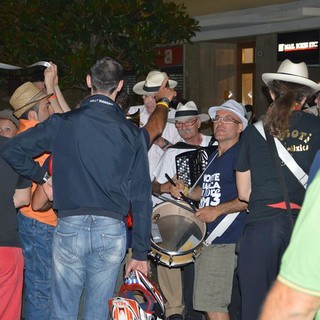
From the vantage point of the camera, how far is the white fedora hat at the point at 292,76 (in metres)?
5.05

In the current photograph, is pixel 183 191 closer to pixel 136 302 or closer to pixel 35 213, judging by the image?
pixel 35 213

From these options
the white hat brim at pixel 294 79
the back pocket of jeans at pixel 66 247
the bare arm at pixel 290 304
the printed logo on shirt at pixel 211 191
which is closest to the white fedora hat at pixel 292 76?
the white hat brim at pixel 294 79

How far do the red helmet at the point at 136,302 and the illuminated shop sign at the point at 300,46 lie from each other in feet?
43.4

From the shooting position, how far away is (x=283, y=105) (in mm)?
4855

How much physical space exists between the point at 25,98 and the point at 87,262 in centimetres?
166

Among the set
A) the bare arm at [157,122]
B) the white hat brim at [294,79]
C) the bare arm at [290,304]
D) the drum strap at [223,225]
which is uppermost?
the white hat brim at [294,79]

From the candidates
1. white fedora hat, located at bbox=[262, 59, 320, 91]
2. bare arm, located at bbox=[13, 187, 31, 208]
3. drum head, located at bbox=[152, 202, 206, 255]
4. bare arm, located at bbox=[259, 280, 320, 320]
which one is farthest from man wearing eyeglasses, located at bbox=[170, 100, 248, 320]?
bare arm, located at bbox=[259, 280, 320, 320]

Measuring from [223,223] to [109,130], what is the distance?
172cm

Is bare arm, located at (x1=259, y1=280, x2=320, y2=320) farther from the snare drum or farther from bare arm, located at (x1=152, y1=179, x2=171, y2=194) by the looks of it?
bare arm, located at (x1=152, y1=179, x2=171, y2=194)

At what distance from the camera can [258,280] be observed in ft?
16.1

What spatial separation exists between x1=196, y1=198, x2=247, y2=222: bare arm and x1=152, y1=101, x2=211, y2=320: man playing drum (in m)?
0.82

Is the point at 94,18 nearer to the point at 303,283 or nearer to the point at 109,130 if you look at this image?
the point at 109,130

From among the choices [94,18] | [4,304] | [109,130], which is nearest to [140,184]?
[109,130]

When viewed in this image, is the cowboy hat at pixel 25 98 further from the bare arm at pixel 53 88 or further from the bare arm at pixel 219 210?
the bare arm at pixel 219 210
